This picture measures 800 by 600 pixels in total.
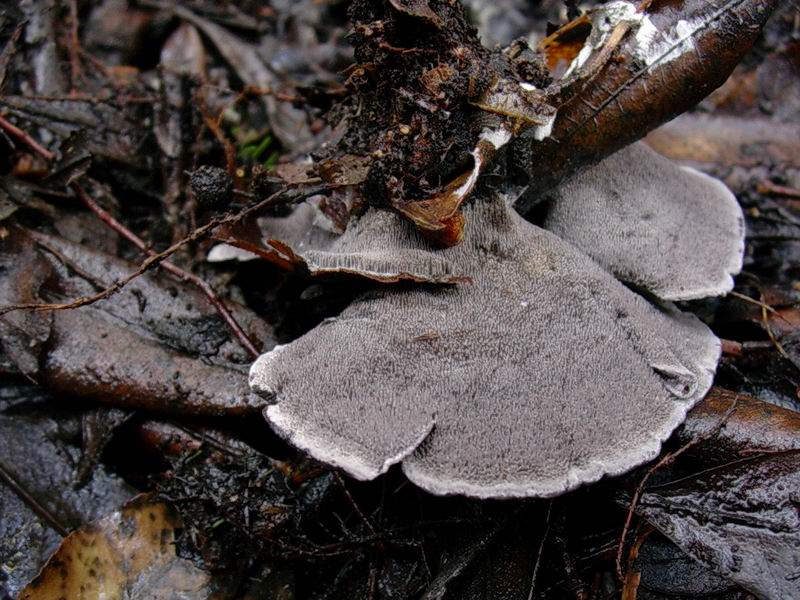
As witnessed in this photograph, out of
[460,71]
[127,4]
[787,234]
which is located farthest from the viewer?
[127,4]

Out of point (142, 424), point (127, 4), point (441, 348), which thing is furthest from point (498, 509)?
point (127, 4)

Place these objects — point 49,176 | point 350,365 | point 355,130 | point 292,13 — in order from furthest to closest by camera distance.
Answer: point 292,13, point 49,176, point 355,130, point 350,365

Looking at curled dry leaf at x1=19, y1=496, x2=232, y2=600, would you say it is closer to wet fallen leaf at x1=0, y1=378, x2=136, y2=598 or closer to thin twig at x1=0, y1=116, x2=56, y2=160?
wet fallen leaf at x1=0, y1=378, x2=136, y2=598

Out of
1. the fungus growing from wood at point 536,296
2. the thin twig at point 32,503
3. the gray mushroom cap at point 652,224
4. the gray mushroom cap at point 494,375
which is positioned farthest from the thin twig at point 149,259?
the gray mushroom cap at point 652,224

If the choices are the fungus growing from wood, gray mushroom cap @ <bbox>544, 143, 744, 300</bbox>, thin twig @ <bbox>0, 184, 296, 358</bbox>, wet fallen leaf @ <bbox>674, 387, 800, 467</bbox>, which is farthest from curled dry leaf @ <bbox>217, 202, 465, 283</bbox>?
A: wet fallen leaf @ <bbox>674, 387, 800, 467</bbox>

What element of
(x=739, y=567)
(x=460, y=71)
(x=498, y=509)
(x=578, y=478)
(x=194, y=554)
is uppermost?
(x=460, y=71)

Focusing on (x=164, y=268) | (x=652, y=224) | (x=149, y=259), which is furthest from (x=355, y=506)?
(x=652, y=224)

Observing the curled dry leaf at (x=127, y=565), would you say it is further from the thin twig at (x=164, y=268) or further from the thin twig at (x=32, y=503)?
the thin twig at (x=164, y=268)

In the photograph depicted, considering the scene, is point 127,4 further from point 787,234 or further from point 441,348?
point 787,234
